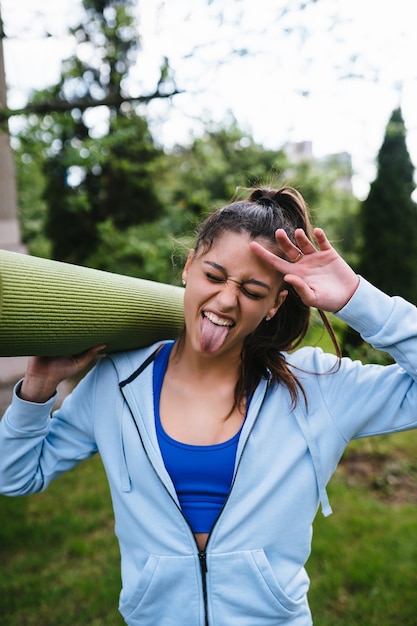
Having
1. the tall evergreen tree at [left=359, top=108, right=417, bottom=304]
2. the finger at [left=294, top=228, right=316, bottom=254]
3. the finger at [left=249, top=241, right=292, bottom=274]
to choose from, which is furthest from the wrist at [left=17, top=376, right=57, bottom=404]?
the tall evergreen tree at [left=359, top=108, right=417, bottom=304]

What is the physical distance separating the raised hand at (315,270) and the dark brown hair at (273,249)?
9 centimetres

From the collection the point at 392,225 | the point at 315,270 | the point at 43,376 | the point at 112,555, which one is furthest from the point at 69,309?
the point at 392,225

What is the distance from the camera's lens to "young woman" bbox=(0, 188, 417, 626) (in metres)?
1.62

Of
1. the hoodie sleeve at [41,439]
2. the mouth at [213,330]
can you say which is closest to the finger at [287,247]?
the mouth at [213,330]

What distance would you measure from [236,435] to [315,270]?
545 mm

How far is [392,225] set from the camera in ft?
30.9

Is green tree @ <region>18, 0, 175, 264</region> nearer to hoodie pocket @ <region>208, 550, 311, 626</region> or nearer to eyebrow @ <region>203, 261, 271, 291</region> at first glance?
eyebrow @ <region>203, 261, 271, 291</region>

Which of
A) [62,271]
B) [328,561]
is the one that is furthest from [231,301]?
[328,561]

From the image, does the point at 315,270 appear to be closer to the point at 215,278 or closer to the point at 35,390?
the point at 215,278

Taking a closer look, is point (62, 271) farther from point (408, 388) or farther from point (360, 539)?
point (360, 539)

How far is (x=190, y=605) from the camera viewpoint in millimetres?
1662

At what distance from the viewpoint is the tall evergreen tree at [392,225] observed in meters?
9.18

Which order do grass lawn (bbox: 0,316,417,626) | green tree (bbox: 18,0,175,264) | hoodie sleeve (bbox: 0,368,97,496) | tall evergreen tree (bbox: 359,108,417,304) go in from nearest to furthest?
1. hoodie sleeve (bbox: 0,368,97,496)
2. grass lawn (bbox: 0,316,417,626)
3. green tree (bbox: 18,0,175,264)
4. tall evergreen tree (bbox: 359,108,417,304)

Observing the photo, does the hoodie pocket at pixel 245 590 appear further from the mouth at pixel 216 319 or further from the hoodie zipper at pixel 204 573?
the mouth at pixel 216 319
